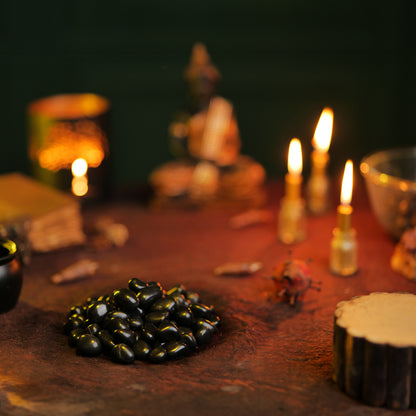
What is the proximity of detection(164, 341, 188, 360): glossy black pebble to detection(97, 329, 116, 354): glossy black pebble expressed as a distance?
0.38 feet

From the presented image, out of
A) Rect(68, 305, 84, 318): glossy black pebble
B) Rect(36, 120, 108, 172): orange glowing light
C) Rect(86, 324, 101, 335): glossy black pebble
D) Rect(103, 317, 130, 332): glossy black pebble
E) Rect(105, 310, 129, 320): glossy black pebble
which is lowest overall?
Rect(68, 305, 84, 318): glossy black pebble

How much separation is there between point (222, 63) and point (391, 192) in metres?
1.36

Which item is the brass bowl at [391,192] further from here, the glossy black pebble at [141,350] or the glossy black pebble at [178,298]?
the glossy black pebble at [141,350]

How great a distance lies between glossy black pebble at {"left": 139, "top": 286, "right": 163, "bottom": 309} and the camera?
5.00 feet

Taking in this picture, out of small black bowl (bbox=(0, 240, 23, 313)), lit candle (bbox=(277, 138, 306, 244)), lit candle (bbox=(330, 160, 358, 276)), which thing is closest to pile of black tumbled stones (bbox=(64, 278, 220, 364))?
small black bowl (bbox=(0, 240, 23, 313))

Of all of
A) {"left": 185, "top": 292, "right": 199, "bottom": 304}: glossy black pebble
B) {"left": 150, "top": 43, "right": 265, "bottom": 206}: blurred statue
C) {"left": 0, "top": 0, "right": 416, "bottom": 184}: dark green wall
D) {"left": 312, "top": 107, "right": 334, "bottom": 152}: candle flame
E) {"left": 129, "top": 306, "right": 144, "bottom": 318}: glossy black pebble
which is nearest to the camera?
{"left": 129, "top": 306, "right": 144, "bottom": 318}: glossy black pebble

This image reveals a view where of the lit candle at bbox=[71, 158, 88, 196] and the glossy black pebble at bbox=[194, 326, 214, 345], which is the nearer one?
the glossy black pebble at bbox=[194, 326, 214, 345]

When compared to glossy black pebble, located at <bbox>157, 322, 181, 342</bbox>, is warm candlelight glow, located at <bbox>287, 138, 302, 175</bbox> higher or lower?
higher

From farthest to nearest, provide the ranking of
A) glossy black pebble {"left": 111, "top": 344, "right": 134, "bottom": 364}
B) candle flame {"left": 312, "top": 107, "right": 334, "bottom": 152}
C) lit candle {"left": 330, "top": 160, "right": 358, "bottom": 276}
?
candle flame {"left": 312, "top": 107, "right": 334, "bottom": 152}, lit candle {"left": 330, "top": 160, "right": 358, "bottom": 276}, glossy black pebble {"left": 111, "top": 344, "right": 134, "bottom": 364}

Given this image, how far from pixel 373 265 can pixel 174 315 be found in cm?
67

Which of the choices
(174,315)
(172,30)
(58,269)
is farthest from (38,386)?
(172,30)

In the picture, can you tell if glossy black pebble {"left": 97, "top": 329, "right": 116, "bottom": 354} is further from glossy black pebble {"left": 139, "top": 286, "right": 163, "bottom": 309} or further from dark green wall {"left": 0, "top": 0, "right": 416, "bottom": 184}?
dark green wall {"left": 0, "top": 0, "right": 416, "bottom": 184}

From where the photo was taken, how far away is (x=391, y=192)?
1.91 m

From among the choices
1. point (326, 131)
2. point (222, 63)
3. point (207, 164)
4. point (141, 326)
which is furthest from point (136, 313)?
point (222, 63)
